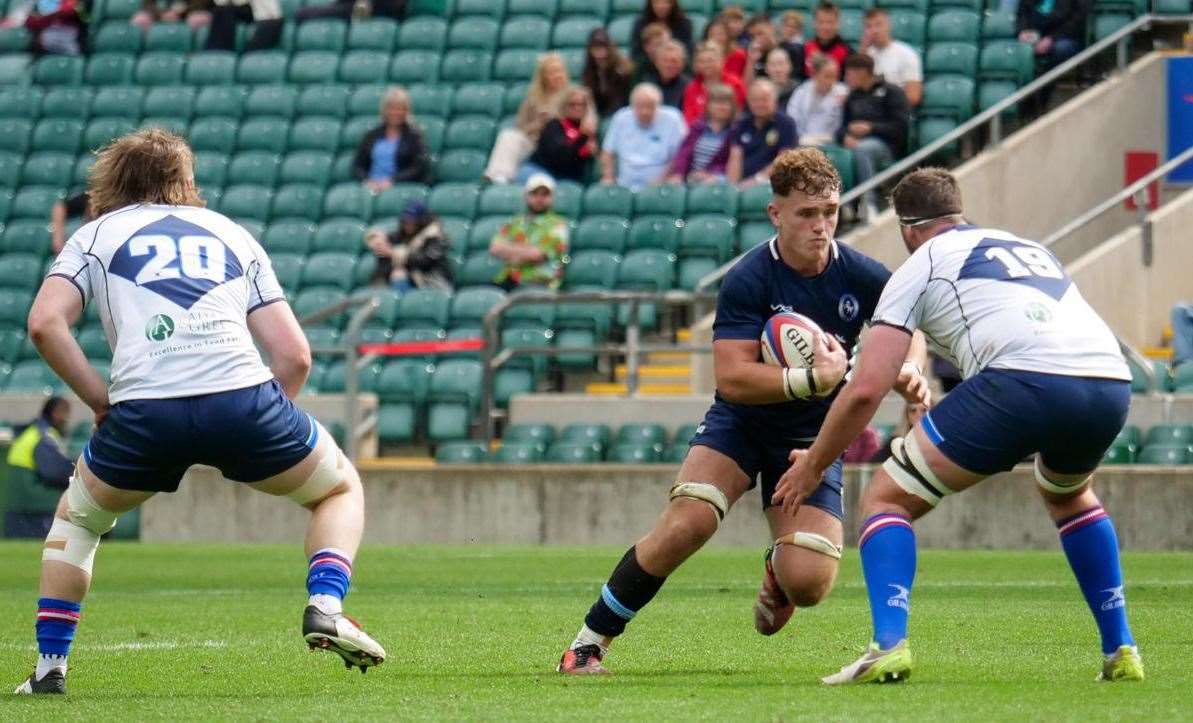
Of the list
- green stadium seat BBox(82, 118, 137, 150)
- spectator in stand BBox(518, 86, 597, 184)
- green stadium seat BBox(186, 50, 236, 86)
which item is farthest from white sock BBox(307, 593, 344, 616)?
green stadium seat BBox(186, 50, 236, 86)

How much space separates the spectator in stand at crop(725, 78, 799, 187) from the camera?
18750 mm

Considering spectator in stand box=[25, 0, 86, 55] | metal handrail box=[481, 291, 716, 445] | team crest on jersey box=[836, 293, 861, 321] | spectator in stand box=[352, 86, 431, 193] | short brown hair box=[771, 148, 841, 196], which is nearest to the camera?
short brown hair box=[771, 148, 841, 196]

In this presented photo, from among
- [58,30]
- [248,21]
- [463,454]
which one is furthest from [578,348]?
[58,30]

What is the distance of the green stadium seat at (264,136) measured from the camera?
23494 millimetres

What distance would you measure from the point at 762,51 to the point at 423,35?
17.1ft

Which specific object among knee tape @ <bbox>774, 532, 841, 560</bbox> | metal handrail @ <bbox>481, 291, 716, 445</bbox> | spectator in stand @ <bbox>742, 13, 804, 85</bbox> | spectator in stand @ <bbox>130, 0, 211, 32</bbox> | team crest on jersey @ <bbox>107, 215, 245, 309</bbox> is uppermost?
spectator in stand @ <bbox>130, 0, 211, 32</bbox>

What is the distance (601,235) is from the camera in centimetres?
1973

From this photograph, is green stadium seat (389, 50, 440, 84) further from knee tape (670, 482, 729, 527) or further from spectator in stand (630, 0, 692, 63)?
knee tape (670, 482, 729, 527)

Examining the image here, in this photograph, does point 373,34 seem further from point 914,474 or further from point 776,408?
point 914,474

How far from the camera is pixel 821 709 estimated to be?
630 centimetres

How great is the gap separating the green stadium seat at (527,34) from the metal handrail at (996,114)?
5.11 metres

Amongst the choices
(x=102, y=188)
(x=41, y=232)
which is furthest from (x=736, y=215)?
(x=102, y=188)

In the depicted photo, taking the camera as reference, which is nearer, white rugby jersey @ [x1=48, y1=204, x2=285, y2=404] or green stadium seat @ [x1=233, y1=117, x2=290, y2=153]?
white rugby jersey @ [x1=48, y1=204, x2=285, y2=404]

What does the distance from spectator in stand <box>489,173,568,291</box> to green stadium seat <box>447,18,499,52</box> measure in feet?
15.9
